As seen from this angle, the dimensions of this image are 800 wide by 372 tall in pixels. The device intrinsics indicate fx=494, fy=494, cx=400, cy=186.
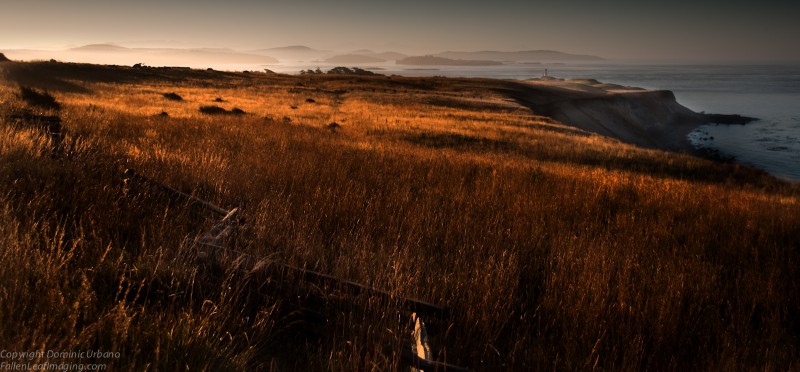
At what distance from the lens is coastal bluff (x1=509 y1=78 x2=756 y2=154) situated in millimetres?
51312

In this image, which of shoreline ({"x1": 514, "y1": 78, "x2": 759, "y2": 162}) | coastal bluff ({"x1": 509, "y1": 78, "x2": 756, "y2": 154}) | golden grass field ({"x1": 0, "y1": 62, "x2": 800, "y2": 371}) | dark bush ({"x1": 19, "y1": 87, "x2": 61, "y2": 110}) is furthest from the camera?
coastal bluff ({"x1": 509, "y1": 78, "x2": 756, "y2": 154})

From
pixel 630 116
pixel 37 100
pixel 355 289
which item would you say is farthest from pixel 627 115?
pixel 355 289

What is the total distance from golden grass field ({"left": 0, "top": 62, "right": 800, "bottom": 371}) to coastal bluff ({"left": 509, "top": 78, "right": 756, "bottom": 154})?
41038mm

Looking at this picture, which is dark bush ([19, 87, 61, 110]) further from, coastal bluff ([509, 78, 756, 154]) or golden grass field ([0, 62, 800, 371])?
coastal bluff ([509, 78, 756, 154])

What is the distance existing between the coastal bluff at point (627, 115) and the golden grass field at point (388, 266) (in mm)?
41038

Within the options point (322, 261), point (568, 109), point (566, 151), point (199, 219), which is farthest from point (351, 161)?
point (568, 109)

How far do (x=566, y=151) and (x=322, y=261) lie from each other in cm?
1774

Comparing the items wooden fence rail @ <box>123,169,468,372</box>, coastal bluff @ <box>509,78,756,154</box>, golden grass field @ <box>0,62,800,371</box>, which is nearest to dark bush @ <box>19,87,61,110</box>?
golden grass field @ <box>0,62,800,371</box>

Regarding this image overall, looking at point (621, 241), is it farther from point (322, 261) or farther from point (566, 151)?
point (566, 151)

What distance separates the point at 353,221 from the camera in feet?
19.6

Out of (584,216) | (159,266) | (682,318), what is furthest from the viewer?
(584,216)

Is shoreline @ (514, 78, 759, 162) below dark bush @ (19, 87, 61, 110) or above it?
below

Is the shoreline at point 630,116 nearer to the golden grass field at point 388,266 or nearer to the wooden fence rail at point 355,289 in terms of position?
the golden grass field at point 388,266

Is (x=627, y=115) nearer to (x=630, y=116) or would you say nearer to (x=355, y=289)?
(x=630, y=116)
